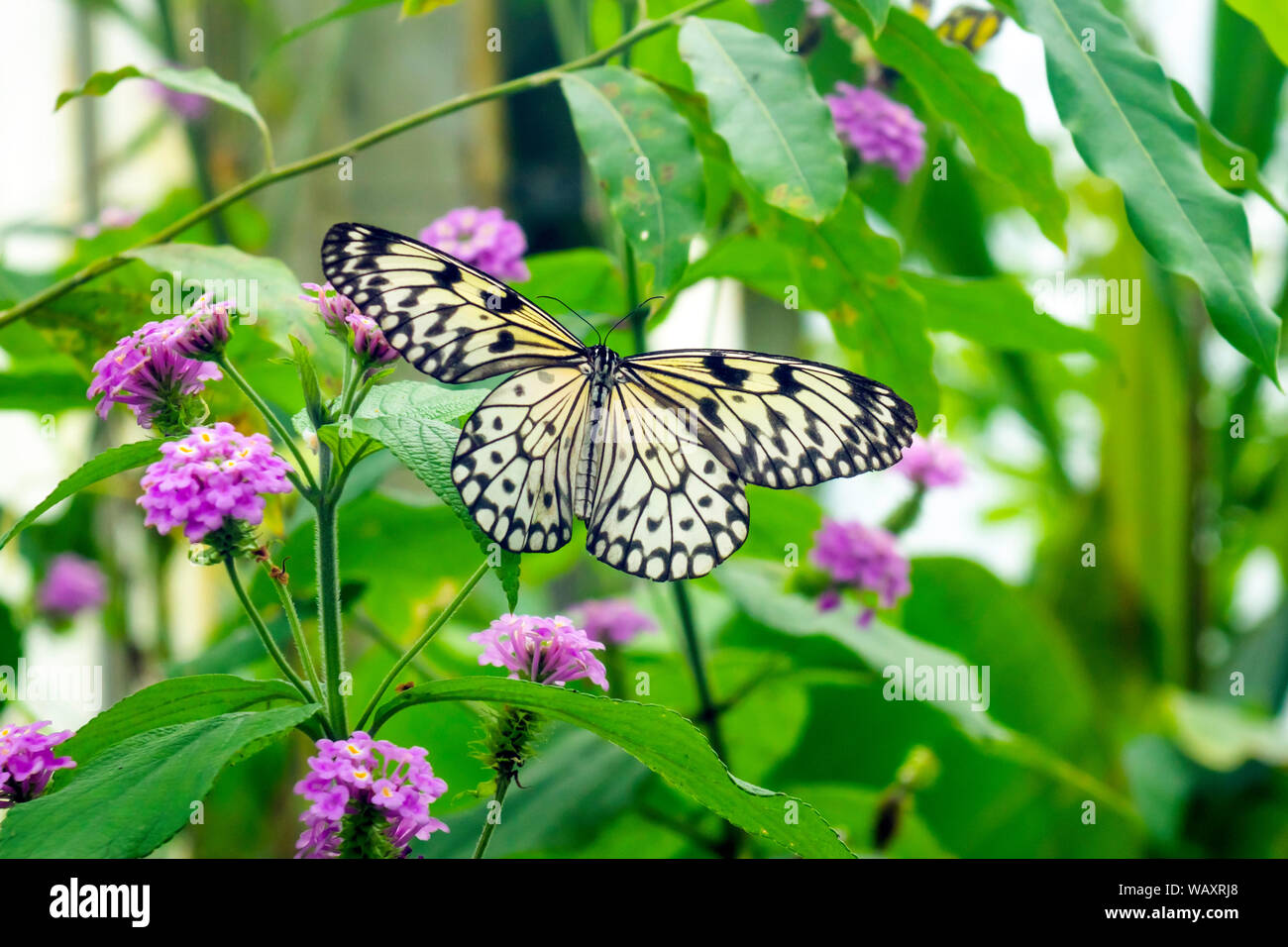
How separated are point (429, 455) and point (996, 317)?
0.53m

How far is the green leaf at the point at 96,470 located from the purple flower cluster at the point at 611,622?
1.42ft

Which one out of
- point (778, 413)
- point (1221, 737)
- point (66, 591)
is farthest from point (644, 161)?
point (1221, 737)

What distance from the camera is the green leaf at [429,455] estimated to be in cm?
46

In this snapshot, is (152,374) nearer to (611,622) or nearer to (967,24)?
(611,622)

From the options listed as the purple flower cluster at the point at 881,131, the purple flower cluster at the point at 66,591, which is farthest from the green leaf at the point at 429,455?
the purple flower cluster at the point at 66,591

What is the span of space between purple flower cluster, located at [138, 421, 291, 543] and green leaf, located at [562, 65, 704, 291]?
23cm

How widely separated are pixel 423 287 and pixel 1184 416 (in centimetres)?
174

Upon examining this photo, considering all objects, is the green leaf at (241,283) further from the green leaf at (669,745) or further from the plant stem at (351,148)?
the green leaf at (669,745)

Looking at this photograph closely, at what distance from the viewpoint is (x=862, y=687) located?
45.3 inches

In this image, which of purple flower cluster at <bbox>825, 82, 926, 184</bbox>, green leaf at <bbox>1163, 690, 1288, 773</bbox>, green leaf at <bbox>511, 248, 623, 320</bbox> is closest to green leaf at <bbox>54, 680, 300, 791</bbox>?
green leaf at <bbox>511, 248, 623, 320</bbox>
